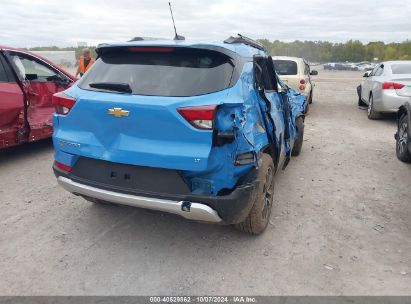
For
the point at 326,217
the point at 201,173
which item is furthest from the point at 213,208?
the point at 326,217

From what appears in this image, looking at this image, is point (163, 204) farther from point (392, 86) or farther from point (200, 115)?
point (392, 86)

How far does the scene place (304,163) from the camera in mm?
6055

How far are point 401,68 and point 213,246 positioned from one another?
799cm

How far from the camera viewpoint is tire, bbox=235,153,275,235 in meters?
3.36

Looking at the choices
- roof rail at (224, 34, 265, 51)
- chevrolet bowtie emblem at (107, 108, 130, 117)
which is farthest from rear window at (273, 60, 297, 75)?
chevrolet bowtie emblem at (107, 108, 130, 117)

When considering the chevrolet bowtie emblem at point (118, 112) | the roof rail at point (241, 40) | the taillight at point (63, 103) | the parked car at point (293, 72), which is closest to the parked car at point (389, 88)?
the parked car at point (293, 72)

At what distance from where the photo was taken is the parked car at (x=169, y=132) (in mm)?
2809

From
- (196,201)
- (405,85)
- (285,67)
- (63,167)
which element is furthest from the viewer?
(285,67)

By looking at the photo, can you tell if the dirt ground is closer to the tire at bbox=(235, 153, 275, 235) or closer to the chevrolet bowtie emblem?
the tire at bbox=(235, 153, 275, 235)

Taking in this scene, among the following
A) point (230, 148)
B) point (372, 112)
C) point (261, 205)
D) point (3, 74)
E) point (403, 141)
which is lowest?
point (372, 112)

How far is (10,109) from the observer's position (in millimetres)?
5516

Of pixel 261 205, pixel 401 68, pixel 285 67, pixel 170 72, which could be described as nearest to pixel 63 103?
pixel 170 72

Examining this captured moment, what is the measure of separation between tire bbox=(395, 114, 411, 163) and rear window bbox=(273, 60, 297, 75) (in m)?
4.20

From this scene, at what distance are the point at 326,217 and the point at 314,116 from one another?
6815 millimetres
